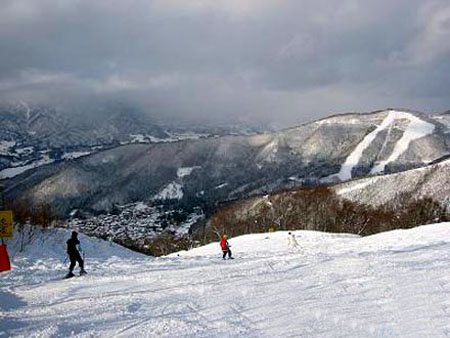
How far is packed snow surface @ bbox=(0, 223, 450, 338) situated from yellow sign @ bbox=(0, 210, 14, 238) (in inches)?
73.2

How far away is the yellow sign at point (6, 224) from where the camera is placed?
18.4 meters

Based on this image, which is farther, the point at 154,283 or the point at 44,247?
the point at 44,247

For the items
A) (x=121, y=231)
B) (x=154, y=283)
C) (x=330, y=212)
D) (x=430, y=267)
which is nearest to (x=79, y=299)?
(x=154, y=283)

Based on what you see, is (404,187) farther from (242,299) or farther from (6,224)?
(6,224)

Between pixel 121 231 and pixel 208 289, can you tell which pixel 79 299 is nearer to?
pixel 208 289

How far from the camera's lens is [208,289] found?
17688 mm

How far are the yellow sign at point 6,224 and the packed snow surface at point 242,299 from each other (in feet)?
6.10

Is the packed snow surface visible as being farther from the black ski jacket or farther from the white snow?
the white snow

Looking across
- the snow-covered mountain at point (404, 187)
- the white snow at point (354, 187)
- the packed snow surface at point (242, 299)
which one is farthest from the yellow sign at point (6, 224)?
the white snow at point (354, 187)

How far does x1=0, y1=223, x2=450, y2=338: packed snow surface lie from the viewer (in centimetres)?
1284

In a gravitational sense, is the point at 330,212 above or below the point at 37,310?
below

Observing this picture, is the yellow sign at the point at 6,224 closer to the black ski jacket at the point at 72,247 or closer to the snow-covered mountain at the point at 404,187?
the black ski jacket at the point at 72,247

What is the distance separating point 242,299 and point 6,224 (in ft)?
27.7

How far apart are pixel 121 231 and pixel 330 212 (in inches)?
3294
